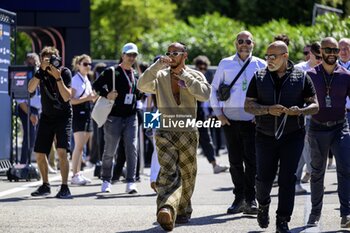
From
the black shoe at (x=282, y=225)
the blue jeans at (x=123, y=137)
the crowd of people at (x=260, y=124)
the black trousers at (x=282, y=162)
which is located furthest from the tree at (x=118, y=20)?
the black shoe at (x=282, y=225)

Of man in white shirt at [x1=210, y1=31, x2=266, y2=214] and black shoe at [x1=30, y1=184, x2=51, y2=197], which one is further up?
man in white shirt at [x1=210, y1=31, x2=266, y2=214]

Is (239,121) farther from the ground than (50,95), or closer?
closer

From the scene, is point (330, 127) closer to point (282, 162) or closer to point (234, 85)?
point (282, 162)

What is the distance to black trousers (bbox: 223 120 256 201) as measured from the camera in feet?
37.4

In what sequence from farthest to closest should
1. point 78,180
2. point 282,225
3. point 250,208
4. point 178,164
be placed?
point 78,180 < point 250,208 < point 178,164 < point 282,225

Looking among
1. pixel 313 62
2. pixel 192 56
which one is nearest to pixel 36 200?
pixel 313 62

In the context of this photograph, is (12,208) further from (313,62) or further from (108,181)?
(313,62)

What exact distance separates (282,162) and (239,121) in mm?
1764

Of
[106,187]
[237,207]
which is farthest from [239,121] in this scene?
[106,187]

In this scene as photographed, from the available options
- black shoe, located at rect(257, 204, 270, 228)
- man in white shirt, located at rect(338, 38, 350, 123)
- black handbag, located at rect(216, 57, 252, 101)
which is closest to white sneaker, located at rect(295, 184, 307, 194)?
man in white shirt, located at rect(338, 38, 350, 123)

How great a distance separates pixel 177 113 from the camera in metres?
10.4

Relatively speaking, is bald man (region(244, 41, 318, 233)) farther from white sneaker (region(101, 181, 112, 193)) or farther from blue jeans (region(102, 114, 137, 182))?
white sneaker (region(101, 181, 112, 193))

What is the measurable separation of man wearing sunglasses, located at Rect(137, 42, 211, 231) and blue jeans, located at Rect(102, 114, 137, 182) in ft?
11.2

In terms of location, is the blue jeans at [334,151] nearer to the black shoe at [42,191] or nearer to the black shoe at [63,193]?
the black shoe at [63,193]
